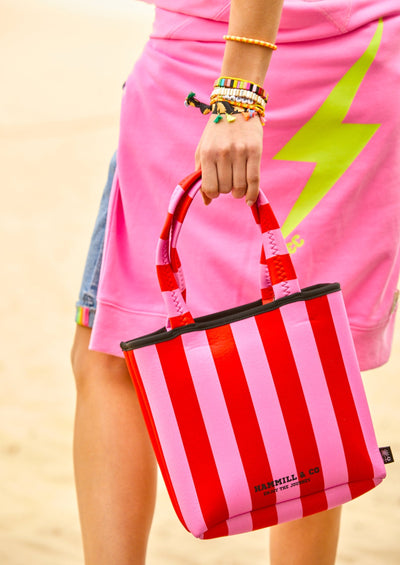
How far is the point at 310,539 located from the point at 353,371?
456mm

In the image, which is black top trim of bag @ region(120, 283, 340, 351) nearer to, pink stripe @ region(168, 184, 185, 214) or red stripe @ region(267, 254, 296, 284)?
red stripe @ region(267, 254, 296, 284)

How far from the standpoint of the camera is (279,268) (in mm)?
1186

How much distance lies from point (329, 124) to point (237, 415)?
1.47 feet

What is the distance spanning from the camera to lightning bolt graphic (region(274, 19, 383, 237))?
1296mm

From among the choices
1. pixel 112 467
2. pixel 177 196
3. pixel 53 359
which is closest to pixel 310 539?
pixel 112 467

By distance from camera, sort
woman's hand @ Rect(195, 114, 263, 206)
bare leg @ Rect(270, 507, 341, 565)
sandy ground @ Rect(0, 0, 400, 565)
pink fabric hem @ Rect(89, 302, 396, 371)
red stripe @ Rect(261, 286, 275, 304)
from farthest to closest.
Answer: sandy ground @ Rect(0, 0, 400, 565)
bare leg @ Rect(270, 507, 341, 565)
pink fabric hem @ Rect(89, 302, 396, 371)
red stripe @ Rect(261, 286, 275, 304)
woman's hand @ Rect(195, 114, 263, 206)

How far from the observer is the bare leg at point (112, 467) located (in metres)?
1.41

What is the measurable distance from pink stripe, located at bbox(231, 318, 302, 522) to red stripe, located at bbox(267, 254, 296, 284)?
0.23 feet

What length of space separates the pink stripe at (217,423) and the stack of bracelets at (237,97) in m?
0.28

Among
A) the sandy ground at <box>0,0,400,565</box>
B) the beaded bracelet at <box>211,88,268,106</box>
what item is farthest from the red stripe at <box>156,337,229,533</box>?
the sandy ground at <box>0,0,400,565</box>

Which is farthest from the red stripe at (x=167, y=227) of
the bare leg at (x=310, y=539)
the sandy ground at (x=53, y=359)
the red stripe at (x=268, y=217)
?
the sandy ground at (x=53, y=359)

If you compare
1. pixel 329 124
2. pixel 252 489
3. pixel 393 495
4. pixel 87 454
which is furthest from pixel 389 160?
pixel 393 495

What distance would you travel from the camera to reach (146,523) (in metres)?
1.45

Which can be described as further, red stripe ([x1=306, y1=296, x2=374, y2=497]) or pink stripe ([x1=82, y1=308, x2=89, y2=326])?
pink stripe ([x1=82, y1=308, x2=89, y2=326])
